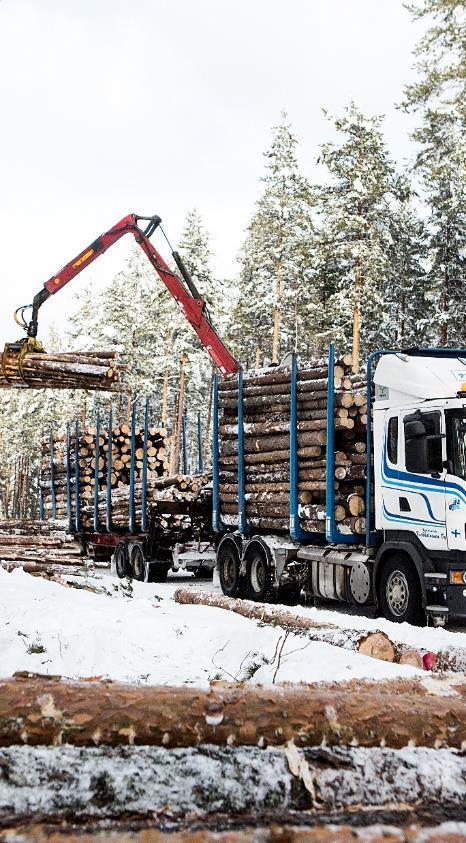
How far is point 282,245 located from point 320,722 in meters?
32.4

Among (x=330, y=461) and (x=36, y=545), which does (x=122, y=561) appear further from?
(x=330, y=461)

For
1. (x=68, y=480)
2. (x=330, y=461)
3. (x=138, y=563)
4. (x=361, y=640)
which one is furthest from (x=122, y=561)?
(x=361, y=640)

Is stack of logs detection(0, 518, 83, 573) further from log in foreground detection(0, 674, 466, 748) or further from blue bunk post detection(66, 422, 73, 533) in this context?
log in foreground detection(0, 674, 466, 748)

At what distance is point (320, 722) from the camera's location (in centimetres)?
323

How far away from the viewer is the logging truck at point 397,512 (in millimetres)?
9008

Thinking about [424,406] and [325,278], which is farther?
[325,278]

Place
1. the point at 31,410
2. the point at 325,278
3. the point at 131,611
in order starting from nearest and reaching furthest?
the point at 131,611
the point at 325,278
the point at 31,410

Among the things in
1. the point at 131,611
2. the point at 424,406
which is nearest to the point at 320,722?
the point at 131,611

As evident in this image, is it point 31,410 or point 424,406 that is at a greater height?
point 31,410

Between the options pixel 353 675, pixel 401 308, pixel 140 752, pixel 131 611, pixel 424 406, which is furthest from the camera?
pixel 401 308

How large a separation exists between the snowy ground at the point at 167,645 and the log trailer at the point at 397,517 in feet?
3.81

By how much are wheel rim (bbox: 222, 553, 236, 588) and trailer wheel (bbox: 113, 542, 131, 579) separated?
4453 millimetres

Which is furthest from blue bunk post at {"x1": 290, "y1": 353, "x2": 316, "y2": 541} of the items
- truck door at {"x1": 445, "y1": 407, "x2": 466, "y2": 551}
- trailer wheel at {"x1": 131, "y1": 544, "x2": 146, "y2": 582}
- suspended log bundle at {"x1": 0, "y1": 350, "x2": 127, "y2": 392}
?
trailer wheel at {"x1": 131, "y1": 544, "x2": 146, "y2": 582}

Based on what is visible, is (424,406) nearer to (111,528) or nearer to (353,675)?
(353,675)
